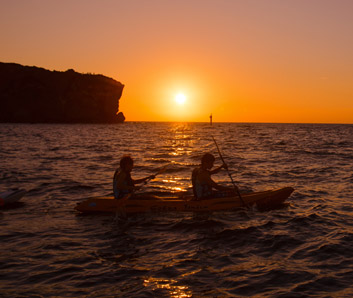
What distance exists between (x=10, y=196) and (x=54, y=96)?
377 ft

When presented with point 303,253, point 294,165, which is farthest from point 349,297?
point 294,165

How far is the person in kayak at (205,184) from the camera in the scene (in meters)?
9.41

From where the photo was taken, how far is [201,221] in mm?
9195

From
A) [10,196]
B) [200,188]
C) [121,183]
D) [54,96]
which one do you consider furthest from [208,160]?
[54,96]

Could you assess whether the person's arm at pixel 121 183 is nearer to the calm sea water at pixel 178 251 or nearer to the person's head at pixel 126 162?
the person's head at pixel 126 162

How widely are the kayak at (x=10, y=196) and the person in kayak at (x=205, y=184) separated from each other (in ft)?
18.7

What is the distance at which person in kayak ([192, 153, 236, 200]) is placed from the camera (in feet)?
30.9

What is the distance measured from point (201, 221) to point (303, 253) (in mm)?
3050

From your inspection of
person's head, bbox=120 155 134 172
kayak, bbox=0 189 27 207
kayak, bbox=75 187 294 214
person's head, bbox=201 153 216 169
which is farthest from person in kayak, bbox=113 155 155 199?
kayak, bbox=0 189 27 207

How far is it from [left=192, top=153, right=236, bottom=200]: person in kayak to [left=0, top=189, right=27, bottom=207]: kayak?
18.7 feet

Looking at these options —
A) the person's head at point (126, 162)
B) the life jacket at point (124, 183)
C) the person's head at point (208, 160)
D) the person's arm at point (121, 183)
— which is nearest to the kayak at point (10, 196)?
the life jacket at point (124, 183)

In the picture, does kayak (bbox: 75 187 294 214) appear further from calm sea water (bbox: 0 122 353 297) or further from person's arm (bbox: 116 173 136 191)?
person's arm (bbox: 116 173 136 191)

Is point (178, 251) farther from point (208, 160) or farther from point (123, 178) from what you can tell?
point (123, 178)

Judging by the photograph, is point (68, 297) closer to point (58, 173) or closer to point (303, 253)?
point (303, 253)
